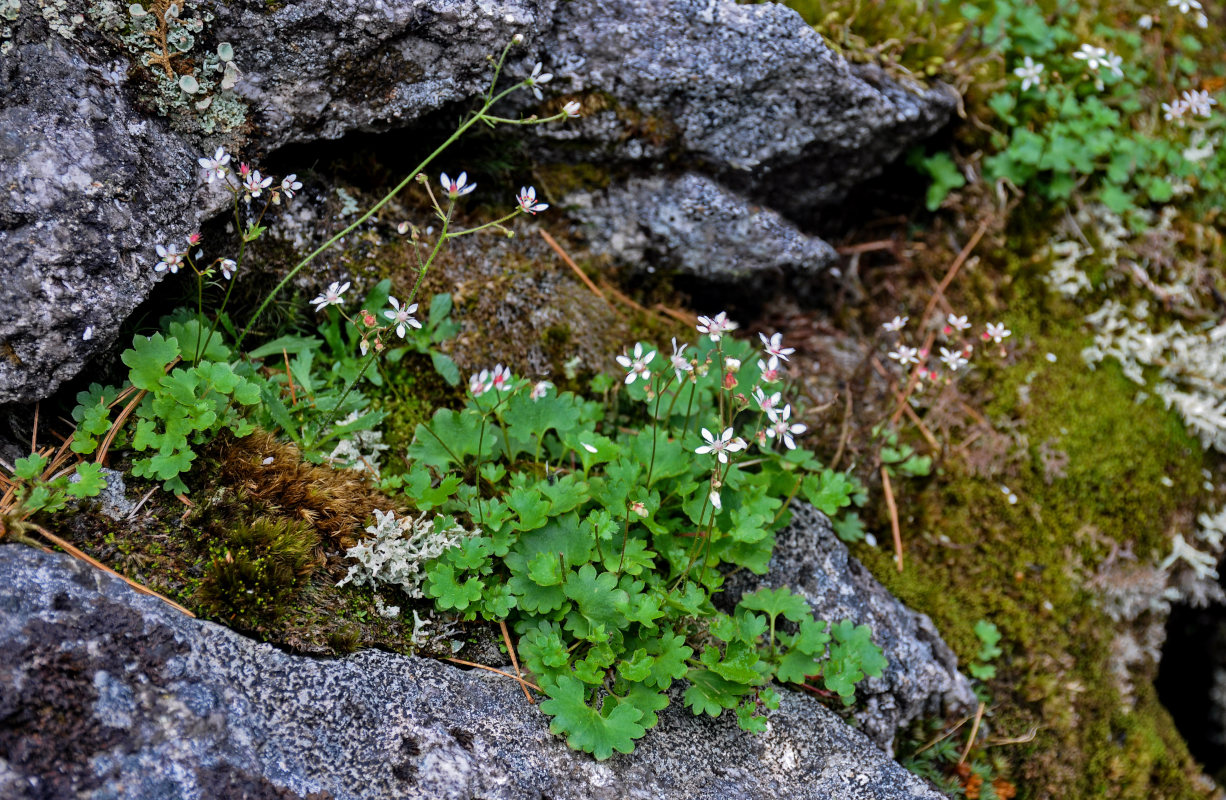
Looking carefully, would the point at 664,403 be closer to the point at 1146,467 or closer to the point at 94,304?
the point at 94,304

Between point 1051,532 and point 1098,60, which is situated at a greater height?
point 1098,60

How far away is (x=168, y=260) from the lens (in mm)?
2693

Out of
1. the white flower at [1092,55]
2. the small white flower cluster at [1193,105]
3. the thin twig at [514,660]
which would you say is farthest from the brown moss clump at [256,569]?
the small white flower cluster at [1193,105]

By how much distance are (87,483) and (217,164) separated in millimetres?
1138

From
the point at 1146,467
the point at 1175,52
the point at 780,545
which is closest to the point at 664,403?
the point at 780,545

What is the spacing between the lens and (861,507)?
382 centimetres

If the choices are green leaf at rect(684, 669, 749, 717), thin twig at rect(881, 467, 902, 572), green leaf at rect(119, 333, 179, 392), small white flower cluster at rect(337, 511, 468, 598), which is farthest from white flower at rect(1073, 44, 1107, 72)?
green leaf at rect(119, 333, 179, 392)

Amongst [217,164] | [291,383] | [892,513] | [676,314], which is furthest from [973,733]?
[217,164]

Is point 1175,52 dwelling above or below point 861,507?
above

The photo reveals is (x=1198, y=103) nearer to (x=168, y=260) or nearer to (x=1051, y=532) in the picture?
(x=1051, y=532)

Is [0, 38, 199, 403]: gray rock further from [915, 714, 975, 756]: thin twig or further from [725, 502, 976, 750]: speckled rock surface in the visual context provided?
[915, 714, 975, 756]: thin twig

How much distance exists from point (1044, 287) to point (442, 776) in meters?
4.10

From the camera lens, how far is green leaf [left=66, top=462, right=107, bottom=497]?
2438 millimetres

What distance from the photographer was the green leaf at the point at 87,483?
8.00ft
